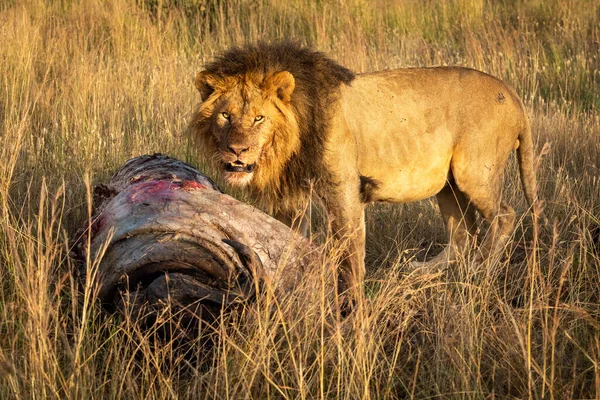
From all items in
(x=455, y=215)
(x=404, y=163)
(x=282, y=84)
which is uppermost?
(x=282, y=84)

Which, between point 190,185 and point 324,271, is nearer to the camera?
point 324,271

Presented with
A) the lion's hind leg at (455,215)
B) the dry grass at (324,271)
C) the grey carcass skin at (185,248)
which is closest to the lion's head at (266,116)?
the grey carcass skin at (185,248)

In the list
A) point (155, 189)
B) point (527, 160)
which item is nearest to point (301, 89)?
point (155, 189)

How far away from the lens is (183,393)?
10.4 ft

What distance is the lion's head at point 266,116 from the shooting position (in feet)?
14.9

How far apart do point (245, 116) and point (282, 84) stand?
0.88 ft

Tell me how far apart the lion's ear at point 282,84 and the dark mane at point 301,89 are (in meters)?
0.08

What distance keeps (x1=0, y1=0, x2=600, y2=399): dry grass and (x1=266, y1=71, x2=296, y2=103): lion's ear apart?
103 cm

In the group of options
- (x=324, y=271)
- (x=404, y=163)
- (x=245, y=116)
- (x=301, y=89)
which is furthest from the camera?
(x=404, y=163)

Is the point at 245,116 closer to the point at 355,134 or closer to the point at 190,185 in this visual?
the point at 190,185

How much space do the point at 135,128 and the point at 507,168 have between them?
9.47ft

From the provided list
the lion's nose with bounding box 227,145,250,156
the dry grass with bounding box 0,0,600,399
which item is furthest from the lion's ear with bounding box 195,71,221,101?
the dry grass with bounding box 0,0,600,399

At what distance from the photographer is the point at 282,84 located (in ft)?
15.1

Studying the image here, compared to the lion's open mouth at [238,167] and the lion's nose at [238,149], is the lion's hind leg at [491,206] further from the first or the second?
the lion's nose at [238,149]
